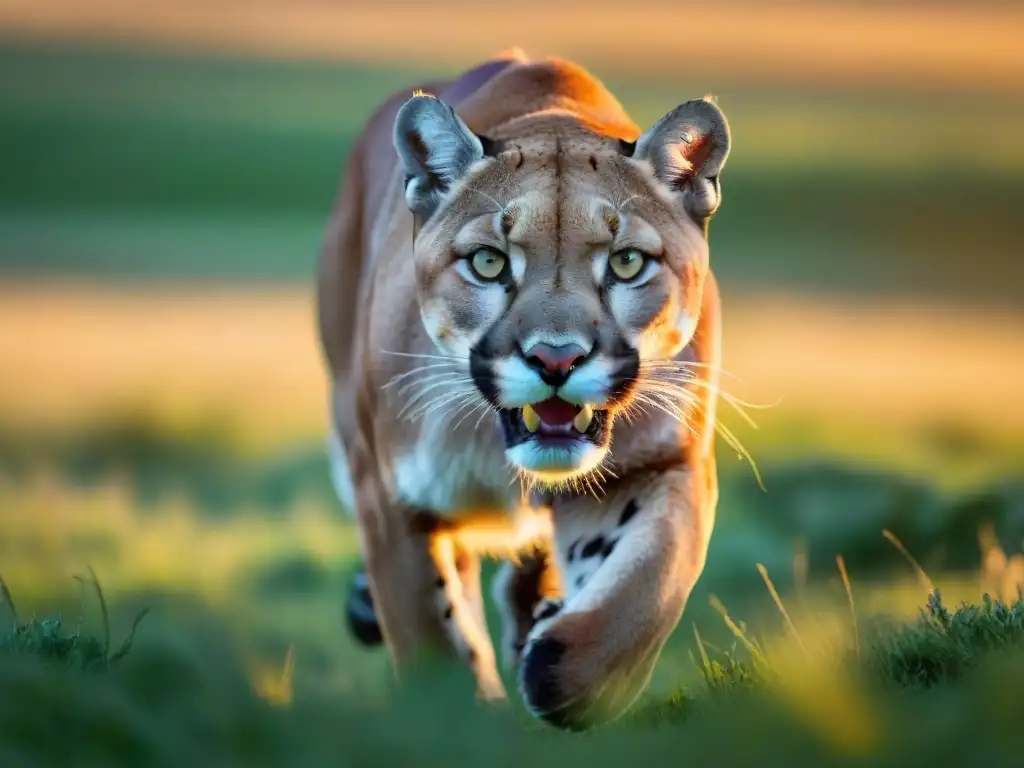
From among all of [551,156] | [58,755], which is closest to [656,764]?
[58,755]

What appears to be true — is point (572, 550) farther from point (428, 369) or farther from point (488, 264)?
point (488, 264)

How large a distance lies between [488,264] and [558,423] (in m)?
0.44

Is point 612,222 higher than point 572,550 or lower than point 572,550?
higher

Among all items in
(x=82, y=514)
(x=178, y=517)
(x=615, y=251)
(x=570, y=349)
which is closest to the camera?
(x=570, y=349)

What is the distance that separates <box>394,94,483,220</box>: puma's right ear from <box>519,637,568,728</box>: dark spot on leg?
4.12ft

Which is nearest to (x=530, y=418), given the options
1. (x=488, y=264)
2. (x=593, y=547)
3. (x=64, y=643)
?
(x=488, y=264)

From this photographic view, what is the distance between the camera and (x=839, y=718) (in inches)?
124

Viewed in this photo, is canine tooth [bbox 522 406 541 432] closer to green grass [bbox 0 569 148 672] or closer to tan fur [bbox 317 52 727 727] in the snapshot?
tan fur [bbox 317 52 727 727]

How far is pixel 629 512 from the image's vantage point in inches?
188

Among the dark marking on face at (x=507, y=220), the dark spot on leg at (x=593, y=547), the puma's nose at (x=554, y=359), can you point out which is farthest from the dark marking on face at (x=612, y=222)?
the dark spot on leg at (x=593, y=547)

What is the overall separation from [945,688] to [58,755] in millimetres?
1654

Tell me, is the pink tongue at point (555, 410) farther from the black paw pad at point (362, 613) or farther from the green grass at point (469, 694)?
the black paw pad at point (362, 613)

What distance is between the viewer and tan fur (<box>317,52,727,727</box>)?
436 centimetres

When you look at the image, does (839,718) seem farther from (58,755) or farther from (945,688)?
(58,755)
